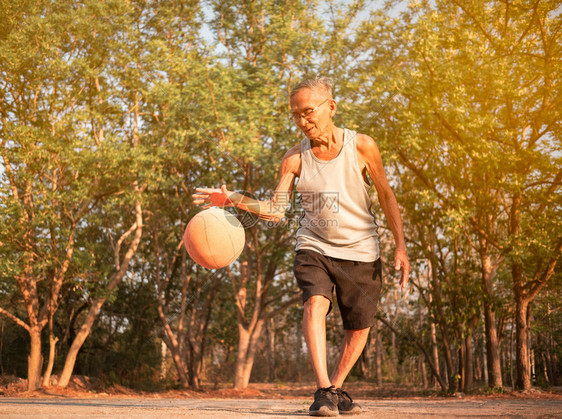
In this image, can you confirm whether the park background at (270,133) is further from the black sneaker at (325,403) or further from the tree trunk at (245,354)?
the black sneaker at (325,403)

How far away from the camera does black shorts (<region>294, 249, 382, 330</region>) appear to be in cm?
387

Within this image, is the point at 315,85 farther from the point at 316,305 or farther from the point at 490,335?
the point at 490,335

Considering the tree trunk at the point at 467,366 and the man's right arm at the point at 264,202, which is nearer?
the man's right arm at the point at 264,202

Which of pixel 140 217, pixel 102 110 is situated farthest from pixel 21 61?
pixel 140 217

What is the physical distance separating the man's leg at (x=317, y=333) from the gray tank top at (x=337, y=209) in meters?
0.37

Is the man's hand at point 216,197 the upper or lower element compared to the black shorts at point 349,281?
upper

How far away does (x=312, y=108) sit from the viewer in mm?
3945

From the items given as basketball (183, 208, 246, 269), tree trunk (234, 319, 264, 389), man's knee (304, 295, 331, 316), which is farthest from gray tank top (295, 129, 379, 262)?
tree trunk (234, 319, 264, 389)

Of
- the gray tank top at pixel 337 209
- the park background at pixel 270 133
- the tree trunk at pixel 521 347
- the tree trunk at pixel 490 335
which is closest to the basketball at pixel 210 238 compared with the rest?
the gray tank top at pixel 337 209

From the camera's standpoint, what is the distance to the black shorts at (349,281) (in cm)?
387

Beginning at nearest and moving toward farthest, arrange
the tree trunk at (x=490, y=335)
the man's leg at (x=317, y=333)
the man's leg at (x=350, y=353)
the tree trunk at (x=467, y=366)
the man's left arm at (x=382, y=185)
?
1. the man's leg at (x=317, y=333)
2. the man's leg at (x=350, y=353)
3. the man's left arm at (x=382, y=185)
4. the tree trunk at (x=490, y=335)
5. the tree trunk at (x=467, y=366)

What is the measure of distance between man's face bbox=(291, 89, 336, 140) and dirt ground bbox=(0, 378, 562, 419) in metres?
1.92

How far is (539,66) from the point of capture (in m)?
11.3

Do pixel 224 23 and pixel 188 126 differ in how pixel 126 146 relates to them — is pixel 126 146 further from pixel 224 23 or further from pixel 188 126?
pixel 224 23
